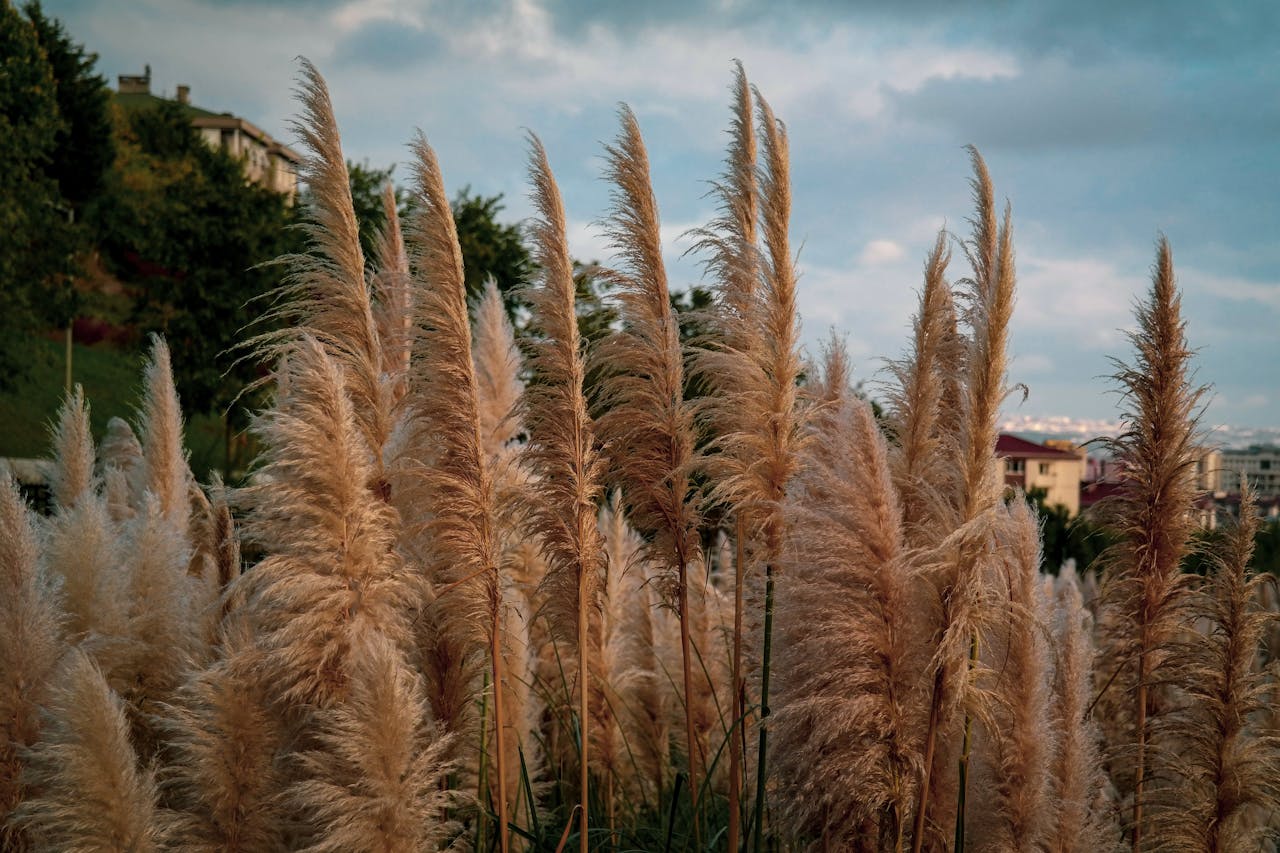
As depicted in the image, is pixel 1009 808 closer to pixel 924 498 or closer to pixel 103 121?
pixel 924 498

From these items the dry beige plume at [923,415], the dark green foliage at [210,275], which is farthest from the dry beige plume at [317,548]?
the dark green foliage at [210,275]

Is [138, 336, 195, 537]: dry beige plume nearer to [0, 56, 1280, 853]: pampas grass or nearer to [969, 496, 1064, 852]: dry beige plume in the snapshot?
[0, 56, 1280, 853]: pampas grass

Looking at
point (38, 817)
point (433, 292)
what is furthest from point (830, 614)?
point (38, 817)

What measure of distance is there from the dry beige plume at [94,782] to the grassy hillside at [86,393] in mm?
22761

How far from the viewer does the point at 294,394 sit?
3.68m

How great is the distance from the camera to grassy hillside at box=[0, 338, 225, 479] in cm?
2881

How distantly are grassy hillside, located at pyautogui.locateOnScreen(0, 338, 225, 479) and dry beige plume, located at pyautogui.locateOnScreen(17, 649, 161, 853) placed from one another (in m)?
22.8

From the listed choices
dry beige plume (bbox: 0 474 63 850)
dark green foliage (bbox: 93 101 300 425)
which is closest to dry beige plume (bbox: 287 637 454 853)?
dry beige plume (bbox: 0 474 63 850)

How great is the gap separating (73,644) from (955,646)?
10.9 ft

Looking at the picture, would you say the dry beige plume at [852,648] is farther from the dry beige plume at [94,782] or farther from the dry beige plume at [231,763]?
the dry beige plume at [94,782]

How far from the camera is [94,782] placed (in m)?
3.40

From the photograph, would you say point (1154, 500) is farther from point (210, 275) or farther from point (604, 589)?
point (210, 275)

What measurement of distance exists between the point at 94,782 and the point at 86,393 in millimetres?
28228

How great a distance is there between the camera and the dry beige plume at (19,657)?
4.02 metres
